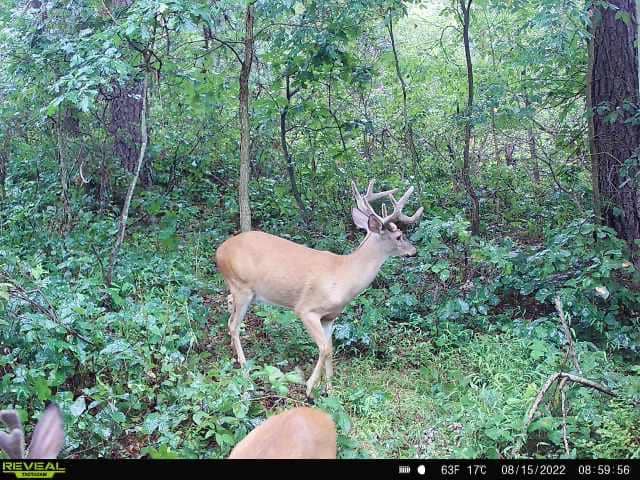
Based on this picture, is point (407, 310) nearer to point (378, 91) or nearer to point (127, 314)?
point (127, 314)

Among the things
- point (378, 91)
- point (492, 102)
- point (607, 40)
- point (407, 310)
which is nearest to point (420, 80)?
point (378, 91)

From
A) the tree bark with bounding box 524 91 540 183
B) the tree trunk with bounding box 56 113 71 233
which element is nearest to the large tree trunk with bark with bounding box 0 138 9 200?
the tree trunk with bounding box 56 113 71 233

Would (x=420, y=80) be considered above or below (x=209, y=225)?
above

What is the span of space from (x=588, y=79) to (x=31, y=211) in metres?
6.55

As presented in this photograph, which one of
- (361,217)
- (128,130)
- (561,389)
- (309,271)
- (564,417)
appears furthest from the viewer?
(128,130)

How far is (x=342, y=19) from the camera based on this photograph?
800 cm

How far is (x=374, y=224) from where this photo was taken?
254 inches

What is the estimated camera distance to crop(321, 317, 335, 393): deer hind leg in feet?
19.2

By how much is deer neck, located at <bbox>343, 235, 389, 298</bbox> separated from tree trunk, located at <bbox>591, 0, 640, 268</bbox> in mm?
2502

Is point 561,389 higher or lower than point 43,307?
lower

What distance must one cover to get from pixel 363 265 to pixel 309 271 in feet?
1.55

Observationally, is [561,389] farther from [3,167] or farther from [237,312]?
[3,167]

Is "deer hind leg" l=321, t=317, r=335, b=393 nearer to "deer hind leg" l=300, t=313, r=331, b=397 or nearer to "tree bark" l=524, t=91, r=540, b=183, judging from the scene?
"deer hind leg" l=300, t=313, r=331, b=397

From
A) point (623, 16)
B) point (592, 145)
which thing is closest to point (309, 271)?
point (592, 145)
